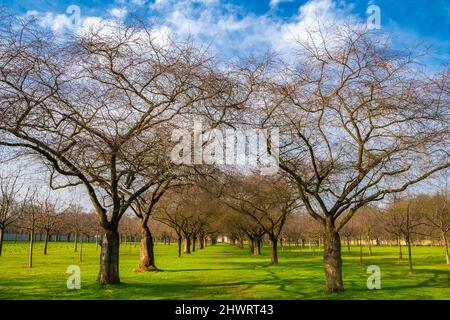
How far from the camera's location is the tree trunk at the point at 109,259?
17141 mm

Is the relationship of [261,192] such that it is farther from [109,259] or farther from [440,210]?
[440,210]

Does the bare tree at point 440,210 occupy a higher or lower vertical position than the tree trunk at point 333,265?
→ higher

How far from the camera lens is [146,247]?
25719 millimetres

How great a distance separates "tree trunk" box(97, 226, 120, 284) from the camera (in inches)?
675

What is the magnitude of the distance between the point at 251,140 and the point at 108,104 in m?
5.43

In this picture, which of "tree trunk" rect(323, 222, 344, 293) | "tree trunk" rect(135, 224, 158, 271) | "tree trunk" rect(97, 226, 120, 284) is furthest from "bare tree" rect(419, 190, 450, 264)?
"tree trunk" rect(97, 226, 120, 284)

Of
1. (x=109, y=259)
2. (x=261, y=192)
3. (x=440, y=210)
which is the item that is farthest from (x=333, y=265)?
(x=440, y=210)

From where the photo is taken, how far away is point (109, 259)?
56.5 feet

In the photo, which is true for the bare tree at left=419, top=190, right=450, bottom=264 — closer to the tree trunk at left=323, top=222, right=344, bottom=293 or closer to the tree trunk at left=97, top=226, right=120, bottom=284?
the tree trunk at left=323, top=222, right=344, bottom=293

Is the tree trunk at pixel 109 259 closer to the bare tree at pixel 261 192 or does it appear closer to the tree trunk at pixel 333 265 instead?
the bare tree at pixel 261 192

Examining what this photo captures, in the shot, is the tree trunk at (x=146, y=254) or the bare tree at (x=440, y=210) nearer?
the tree trunk at (x=146, y=254)

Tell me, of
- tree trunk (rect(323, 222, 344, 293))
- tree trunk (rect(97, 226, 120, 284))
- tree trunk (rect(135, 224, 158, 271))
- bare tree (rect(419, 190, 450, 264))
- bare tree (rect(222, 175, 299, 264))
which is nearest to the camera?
tree trunk (rect(323, 222, 344, 293))

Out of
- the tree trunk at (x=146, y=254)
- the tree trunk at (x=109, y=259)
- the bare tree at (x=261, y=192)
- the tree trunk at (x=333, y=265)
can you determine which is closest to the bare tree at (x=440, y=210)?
the bare tree at (x=261, y=192)
